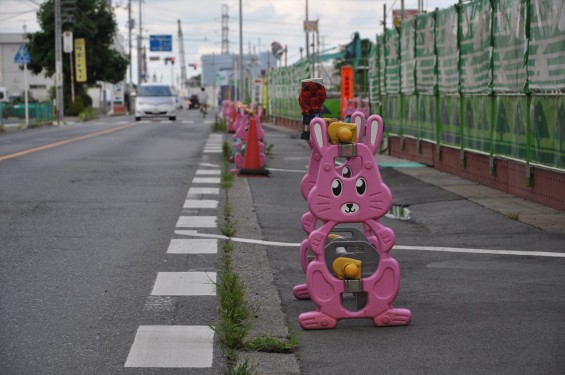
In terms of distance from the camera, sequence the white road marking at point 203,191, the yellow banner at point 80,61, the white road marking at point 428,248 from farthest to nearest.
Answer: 1. the yellow banner at point 80,61
2. the white road marking at point 203,191
3. the white road marking at point 428,248

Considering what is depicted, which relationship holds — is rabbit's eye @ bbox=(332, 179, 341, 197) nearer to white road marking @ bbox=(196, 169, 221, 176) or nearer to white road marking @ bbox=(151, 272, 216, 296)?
white road marking @ bbox=(151, 272, 216, 296)

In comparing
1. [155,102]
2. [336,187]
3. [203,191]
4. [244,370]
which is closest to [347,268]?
[336,187]

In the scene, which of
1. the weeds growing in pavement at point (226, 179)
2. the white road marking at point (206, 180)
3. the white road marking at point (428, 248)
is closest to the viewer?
the white road marking at point (428, 248)

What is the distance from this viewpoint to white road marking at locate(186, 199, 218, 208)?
41.9ft

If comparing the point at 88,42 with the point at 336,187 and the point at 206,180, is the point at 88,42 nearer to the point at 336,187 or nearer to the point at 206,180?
the point at 206,180

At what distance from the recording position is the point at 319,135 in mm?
6336

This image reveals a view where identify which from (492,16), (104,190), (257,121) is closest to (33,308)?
(104,190)

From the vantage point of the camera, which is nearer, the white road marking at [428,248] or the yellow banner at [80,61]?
the white road marking at [428,248]

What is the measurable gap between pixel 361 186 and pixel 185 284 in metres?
1.87

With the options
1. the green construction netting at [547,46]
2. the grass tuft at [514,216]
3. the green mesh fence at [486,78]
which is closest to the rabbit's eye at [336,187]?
the grass tuft at [514,216]

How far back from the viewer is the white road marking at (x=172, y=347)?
5.42 metres

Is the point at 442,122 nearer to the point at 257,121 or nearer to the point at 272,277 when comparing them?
the point at 257,121

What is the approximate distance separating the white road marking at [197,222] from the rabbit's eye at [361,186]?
476cm

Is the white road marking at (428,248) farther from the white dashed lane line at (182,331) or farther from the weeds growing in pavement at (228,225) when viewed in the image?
the white dashed lane line at (182,331)
